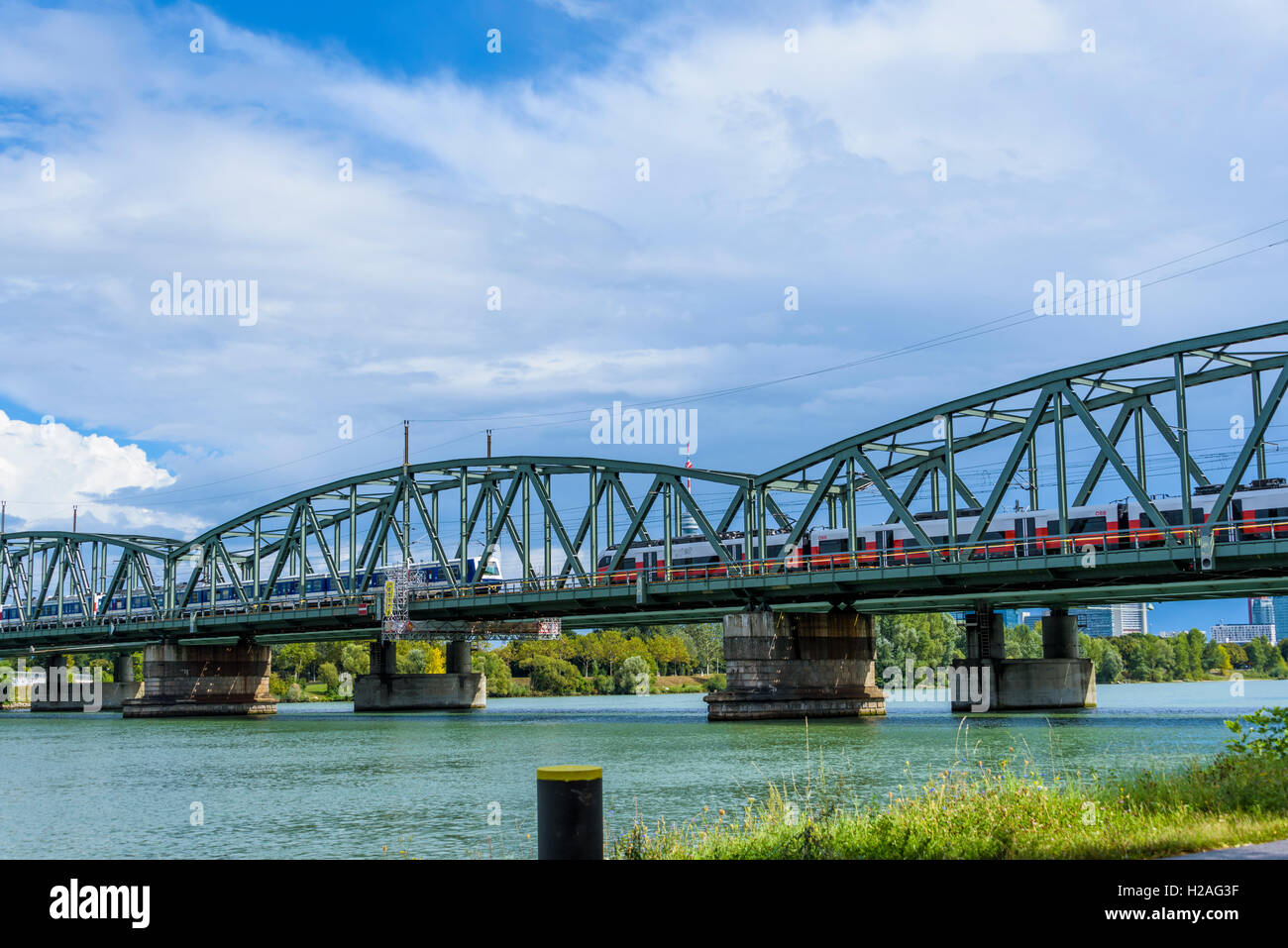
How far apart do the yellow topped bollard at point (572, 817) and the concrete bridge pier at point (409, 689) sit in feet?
339

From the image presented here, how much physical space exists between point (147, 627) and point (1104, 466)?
279ft

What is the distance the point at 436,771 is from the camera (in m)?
45.6

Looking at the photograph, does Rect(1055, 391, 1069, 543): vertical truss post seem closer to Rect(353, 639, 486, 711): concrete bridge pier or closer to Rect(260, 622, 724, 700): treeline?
Rect(353, 639, 486, 711): concrete bridge pier

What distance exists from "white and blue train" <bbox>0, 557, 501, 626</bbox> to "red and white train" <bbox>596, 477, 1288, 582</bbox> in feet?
44.1

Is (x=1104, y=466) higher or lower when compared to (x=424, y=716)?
higher

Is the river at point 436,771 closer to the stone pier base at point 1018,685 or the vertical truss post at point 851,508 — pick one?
the stone pier base at point 1018,685

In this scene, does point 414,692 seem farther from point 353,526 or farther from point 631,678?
point 631,678

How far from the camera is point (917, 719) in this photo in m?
77.5

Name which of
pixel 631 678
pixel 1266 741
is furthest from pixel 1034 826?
pixel 631 678

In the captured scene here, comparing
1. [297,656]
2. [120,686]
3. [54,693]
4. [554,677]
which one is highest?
[297,656]

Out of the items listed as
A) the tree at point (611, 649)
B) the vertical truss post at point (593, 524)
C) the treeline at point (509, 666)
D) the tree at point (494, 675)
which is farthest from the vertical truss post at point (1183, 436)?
the tree at point (611, 649)

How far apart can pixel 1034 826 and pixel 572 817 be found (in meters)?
7.27
